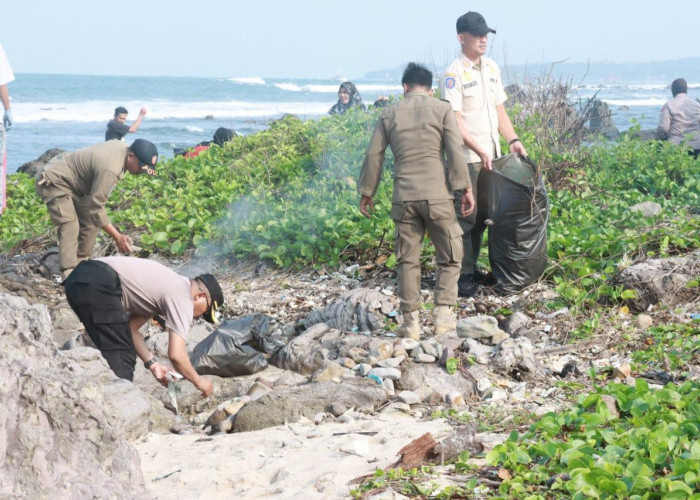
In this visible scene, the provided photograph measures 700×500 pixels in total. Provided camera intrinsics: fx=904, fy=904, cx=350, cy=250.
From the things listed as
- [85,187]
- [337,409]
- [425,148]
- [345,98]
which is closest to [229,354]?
[337,409]

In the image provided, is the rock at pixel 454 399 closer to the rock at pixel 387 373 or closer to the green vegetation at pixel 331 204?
the rock at pixel 387 373

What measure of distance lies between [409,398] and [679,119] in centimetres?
801

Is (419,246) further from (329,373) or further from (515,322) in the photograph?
(329,373)

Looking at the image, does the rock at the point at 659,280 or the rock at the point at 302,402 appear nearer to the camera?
the rock at the point at 302,402

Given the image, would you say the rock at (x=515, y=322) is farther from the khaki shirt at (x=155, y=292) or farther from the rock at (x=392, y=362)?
the khaki shirt at (x=155, y=292)

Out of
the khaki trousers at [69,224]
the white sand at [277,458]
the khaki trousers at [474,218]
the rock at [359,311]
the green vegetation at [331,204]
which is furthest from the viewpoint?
the khaki trousers at [69,224]

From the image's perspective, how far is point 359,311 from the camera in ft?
22.2

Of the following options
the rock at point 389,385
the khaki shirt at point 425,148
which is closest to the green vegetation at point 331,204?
the khaki shirt at point 425,148

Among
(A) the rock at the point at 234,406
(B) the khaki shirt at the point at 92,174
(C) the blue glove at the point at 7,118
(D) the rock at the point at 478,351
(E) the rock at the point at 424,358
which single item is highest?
(C) the blue glove at the point at 7,118

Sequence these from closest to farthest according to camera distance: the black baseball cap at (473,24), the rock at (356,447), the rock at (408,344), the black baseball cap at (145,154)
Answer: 1. the rock at (356,447)
2. the rock at (408,344)
3. the black baseball cap at (473,24)
4. the black baseball cap at (145,154)

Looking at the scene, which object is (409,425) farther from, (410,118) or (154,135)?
(154,135)

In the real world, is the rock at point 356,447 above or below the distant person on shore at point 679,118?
below

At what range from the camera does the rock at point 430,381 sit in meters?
5.17

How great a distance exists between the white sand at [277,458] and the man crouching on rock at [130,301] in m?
0.63
